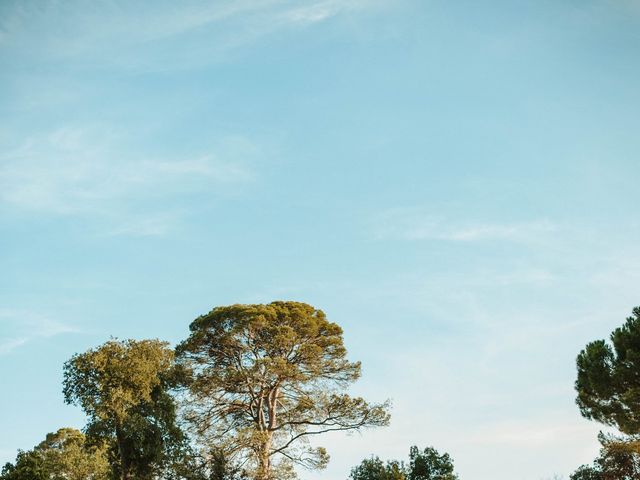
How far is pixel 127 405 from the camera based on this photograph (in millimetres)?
29781

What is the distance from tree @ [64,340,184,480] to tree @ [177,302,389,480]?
261 centimetres

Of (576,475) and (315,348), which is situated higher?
(315,348)

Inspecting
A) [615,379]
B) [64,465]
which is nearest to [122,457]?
[64,465]

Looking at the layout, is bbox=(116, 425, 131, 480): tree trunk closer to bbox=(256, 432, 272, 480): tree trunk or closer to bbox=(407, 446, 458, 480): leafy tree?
bbox=(256, 432, 272, 480): tree trunk

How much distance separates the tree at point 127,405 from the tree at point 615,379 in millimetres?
20312

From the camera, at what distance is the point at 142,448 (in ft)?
97.7

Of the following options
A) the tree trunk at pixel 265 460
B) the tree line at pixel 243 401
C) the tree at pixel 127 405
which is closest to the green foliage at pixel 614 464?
the tree line at pixel 243 401

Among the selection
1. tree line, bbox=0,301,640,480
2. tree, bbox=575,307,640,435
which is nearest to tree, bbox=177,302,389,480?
tree line, bbox=0,301,640,480

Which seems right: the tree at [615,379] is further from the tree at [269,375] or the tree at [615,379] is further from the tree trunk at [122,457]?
the tree trunk at [122,457]

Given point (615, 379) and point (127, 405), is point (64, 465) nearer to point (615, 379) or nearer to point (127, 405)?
point (127, 405)

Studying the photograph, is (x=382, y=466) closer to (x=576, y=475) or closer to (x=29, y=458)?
(x=576, y=475)

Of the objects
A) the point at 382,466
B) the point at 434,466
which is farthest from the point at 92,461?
the point at 434,466

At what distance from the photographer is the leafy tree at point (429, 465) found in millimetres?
29625

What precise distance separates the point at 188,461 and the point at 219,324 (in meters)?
7.70
